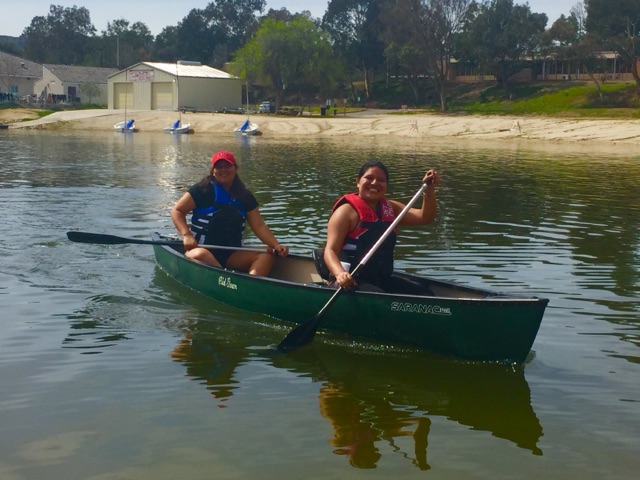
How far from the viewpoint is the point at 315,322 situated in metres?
8.77

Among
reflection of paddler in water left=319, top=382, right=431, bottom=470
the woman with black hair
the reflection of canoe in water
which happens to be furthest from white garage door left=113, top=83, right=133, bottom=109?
reflection of paddler in water left=319, top=382, right=431, bottom=470

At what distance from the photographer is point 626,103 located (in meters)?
65.7

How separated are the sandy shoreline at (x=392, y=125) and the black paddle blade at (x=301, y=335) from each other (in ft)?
127

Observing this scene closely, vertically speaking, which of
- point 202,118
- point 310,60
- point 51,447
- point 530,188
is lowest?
point 51,447

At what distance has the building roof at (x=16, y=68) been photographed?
326ft

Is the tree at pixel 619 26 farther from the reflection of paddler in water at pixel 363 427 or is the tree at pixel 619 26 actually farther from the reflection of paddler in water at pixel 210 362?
the reflection of paddler in water at pixel 363 427

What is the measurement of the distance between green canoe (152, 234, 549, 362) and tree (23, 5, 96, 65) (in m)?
130

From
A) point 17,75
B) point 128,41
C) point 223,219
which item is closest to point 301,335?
point 223,219

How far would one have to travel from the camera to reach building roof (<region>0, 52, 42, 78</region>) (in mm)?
99500

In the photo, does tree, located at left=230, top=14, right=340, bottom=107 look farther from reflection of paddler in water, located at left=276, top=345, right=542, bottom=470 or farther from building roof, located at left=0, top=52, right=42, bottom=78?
reflection of paddler in water, located at left=276, top=345, right=542, bottom=470

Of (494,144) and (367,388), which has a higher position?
(494,144)

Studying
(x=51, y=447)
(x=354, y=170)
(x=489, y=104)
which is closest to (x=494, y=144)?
(x=354, y=170)

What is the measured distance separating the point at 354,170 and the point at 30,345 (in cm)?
2177

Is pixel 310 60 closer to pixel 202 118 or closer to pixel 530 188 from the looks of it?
pixel 202 118
